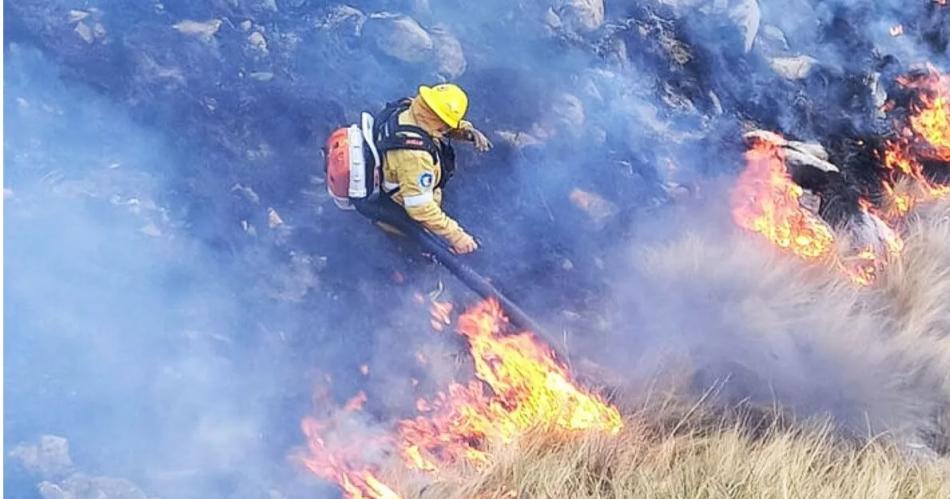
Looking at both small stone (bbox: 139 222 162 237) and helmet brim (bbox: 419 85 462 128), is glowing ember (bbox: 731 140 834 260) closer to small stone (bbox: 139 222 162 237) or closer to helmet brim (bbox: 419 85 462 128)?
helmet brim (bbox: 419 85 462 128)

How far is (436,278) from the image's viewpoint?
2396 millimetres

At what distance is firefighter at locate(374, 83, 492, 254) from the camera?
2363mm

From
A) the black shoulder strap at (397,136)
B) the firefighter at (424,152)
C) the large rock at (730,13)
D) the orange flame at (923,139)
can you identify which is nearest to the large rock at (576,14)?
the large rock at (730,13)

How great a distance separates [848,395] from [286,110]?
4.13 ft

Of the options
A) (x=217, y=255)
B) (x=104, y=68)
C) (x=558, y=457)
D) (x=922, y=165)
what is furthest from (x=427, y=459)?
(x=922, y=165)

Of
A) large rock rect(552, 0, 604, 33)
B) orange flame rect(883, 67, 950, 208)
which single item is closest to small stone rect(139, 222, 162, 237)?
large rock rect(552, 0, 604, 33)

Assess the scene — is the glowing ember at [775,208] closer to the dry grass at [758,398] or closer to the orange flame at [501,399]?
the dry grass at [758,398]

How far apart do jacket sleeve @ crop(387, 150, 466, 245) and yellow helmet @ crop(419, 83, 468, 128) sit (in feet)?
0.28

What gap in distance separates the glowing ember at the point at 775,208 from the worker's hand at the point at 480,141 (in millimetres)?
521

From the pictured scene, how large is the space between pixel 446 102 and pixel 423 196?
0.63 feet

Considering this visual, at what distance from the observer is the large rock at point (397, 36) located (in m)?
2.41

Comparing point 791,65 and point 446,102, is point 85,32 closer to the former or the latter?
point 446,102

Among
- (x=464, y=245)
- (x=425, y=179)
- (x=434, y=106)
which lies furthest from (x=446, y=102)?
(x=464, y=245)

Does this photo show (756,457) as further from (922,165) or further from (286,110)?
(286,110)
